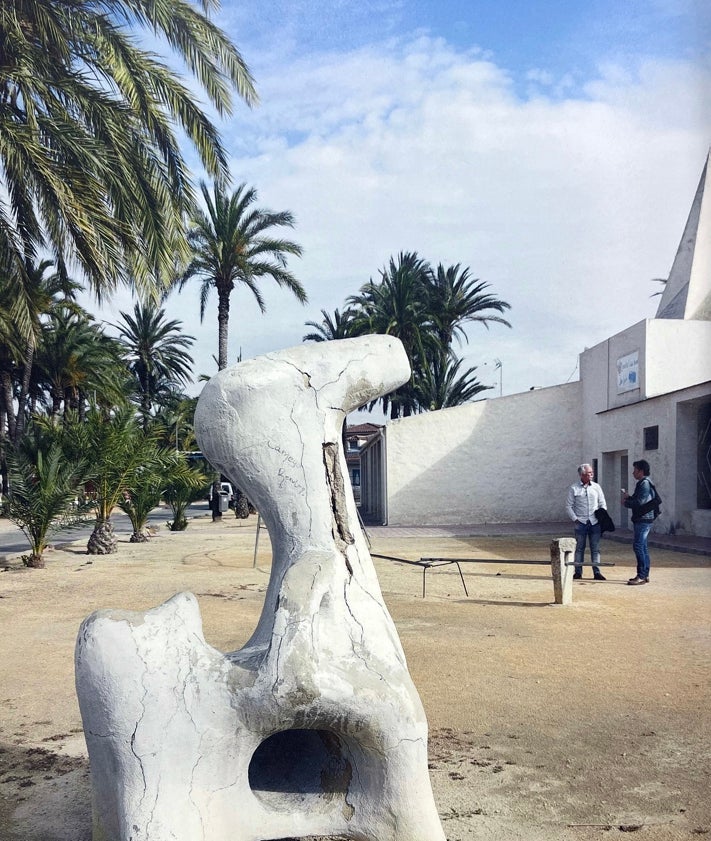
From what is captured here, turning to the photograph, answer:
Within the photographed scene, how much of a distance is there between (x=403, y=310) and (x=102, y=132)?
19.6 metres

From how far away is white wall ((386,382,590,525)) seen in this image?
21766 millimetres

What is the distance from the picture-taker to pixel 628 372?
61.6ft

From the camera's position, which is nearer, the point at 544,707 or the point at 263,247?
the point at 544,707

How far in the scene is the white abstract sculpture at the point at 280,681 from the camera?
262 centimetres

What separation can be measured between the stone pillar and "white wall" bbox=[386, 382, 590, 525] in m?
13.1

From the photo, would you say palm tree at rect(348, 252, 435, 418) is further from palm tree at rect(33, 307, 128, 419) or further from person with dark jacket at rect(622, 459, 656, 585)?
person with dark jacket at rect(622, 459, 656, 585)

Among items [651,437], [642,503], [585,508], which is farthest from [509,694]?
[651,437]

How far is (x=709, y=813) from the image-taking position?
11.3 ft

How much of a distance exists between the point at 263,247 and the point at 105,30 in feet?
41.6

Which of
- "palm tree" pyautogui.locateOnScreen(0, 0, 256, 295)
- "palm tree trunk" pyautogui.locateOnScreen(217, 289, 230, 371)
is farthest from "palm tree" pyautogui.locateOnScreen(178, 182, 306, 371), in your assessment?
"palm tree" pyautogui.locateOnScreen(0, 0, 256, 295)

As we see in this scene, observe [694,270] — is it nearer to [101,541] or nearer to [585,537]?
[585,537]

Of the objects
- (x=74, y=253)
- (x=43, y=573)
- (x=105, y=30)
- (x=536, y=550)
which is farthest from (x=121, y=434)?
(x=536, y=550)

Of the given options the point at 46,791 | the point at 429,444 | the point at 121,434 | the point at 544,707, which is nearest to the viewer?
the point at 46,791

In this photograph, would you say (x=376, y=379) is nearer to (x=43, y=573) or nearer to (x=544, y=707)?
(x=544, y=707)
